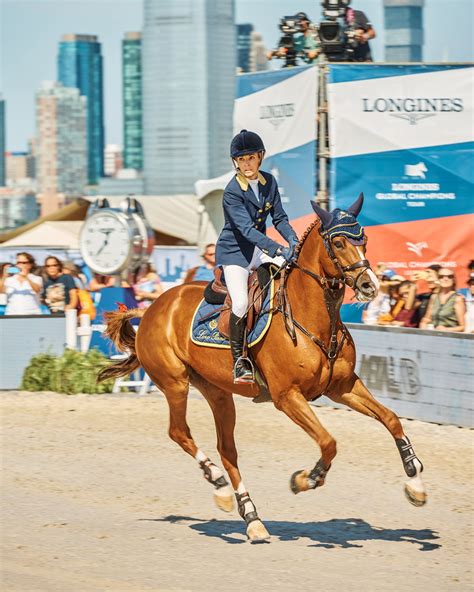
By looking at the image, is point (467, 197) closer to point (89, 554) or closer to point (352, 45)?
point (352, 45)

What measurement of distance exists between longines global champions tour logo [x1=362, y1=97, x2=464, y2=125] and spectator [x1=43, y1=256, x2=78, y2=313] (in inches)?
185

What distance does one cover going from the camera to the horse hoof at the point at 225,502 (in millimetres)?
8945

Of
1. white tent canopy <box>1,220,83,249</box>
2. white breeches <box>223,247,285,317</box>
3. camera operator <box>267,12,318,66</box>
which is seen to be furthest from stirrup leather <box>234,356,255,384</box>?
white tent canopy <box>1,220,83,249</box>

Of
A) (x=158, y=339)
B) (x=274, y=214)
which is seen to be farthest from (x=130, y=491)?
(x=274, y=214)

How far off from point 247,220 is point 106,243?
8.82 meters

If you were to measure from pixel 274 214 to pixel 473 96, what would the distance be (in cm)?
759

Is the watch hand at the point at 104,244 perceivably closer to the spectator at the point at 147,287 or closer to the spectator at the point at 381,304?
the spectator at the point at 147,287

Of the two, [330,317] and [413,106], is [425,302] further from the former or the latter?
[330,317]

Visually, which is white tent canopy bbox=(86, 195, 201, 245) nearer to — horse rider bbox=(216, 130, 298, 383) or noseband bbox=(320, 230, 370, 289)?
horse rider bbox=(216, 130, 298, 383)

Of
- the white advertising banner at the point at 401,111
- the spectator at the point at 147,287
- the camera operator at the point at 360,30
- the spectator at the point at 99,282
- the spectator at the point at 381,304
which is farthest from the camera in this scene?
the spectator at the point at 99,282

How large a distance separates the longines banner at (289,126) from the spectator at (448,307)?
2742 millimetres

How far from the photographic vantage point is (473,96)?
1570cm

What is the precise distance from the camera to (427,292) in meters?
14.8

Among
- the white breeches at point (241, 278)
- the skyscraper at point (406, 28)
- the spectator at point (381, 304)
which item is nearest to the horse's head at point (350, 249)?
the white breeches at point (241, 278)
